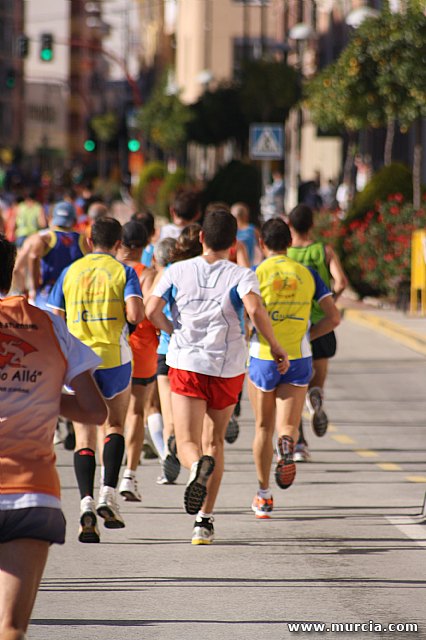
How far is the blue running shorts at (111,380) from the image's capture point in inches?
372

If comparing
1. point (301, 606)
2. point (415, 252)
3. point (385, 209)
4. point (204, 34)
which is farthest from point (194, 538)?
point (204, 34)

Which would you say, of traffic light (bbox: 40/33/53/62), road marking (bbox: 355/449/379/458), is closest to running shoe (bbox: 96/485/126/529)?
road marking (bbox: 355/449/379/458)

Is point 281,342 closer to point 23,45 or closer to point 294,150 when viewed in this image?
point 294,150

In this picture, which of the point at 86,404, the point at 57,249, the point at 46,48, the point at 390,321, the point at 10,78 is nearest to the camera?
the point at 86,404

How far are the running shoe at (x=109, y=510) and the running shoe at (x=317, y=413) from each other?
3.63m

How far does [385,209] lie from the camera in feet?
86.1

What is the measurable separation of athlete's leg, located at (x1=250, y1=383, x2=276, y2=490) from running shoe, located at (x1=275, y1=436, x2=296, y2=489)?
145 mm

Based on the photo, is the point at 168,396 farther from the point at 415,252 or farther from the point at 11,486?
the point at 415,252

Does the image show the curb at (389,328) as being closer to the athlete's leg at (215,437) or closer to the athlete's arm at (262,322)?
the athlete's arm at (262,322)

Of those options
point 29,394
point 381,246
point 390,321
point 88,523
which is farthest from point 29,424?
point 381,246

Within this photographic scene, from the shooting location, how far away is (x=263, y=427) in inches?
401

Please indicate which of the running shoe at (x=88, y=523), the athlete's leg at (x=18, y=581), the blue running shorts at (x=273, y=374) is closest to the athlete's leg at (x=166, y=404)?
the blue running shorts at (x=273, y=374)

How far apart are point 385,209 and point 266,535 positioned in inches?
683

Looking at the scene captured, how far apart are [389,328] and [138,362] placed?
12504 millimetres
